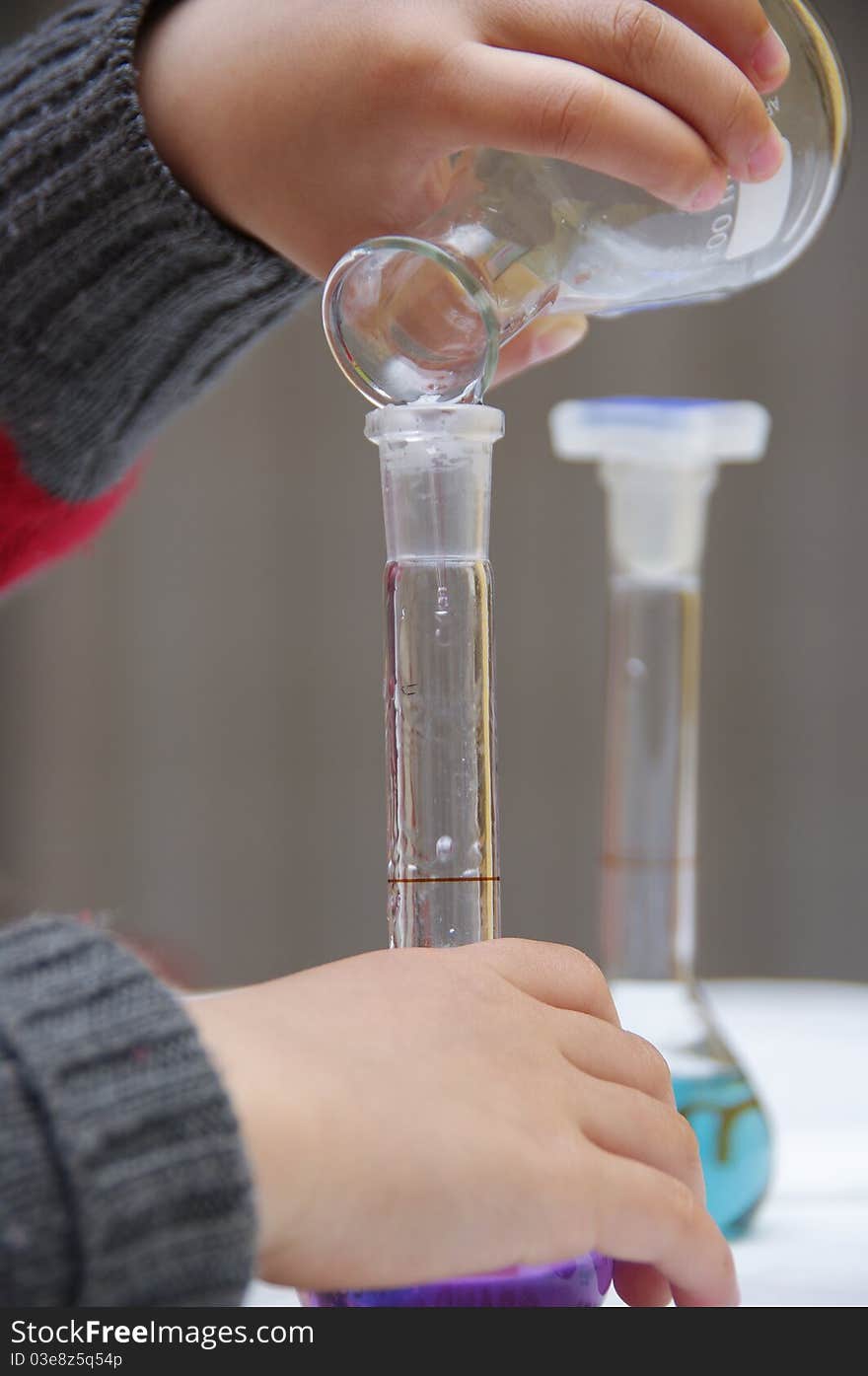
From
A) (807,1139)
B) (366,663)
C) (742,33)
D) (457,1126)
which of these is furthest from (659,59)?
(366,663)

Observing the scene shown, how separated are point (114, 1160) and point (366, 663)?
65.1 inches

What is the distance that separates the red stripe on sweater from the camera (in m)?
0.66

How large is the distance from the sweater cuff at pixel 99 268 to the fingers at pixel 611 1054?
31 cm

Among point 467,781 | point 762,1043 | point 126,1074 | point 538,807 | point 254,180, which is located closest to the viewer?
point 126,1074

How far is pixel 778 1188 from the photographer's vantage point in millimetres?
549

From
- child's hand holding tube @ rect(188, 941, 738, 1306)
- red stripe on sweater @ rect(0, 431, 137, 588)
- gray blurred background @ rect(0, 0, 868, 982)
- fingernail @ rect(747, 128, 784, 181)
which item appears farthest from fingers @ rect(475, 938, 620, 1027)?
gray blurred background @ rect(0, 0, 868, 982)

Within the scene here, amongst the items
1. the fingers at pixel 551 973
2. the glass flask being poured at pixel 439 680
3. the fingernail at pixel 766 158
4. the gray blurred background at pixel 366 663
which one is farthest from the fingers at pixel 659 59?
the gray blurred background at pixel 366 663

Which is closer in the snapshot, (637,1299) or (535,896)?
(637,1299)

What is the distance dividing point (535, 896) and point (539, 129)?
5.18ft

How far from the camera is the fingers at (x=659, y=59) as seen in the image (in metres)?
0.41

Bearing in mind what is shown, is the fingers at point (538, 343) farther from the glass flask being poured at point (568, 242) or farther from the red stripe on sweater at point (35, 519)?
the red stripe on sweater at point (35, 519)

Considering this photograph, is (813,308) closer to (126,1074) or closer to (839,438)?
(839,438)

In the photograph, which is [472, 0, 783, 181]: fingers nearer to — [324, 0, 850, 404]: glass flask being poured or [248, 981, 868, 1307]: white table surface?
[324, 0, 850, 404]: glass flask being poured

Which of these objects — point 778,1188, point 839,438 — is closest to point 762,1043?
point 778,1188
